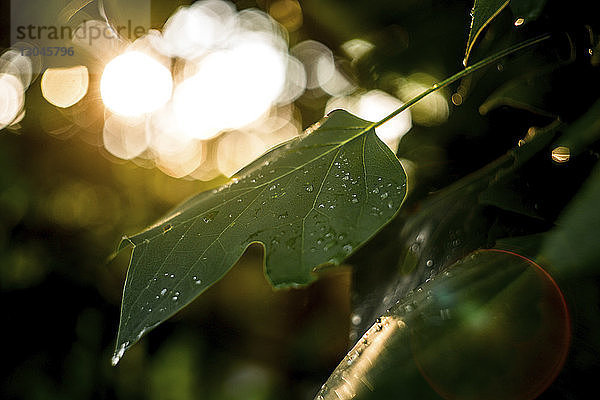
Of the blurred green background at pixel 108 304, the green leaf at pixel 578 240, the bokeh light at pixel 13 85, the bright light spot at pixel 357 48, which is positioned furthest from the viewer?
the bokeh light at pixel 13 85

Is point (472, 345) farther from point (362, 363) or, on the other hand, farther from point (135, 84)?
point (135, 84)

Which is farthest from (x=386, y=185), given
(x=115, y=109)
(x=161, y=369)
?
(x=115, y=109)

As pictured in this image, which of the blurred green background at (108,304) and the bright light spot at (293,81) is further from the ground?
the bright light spot at (293,81)

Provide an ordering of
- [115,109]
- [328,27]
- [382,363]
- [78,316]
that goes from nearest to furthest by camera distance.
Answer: [382,363]
[328,27]
[78,316]
[115,109]

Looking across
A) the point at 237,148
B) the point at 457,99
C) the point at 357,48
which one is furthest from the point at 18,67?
the point at 457,99

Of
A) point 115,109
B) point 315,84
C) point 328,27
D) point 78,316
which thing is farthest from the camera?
point 115,109

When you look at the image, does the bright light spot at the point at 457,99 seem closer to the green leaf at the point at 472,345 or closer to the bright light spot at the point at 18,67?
the green leaf at the point at 472,345

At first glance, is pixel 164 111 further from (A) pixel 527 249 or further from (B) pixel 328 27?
(A) pixel 527 249

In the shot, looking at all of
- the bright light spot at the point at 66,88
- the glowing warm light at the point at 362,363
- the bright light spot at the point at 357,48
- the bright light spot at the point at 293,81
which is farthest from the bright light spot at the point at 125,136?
the glowing warm light at the point at 362,363

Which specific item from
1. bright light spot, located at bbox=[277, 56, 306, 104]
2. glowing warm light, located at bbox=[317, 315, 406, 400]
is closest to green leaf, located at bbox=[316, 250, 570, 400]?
glowing warm light, located at bbox=[317, 315, 406, 400]
